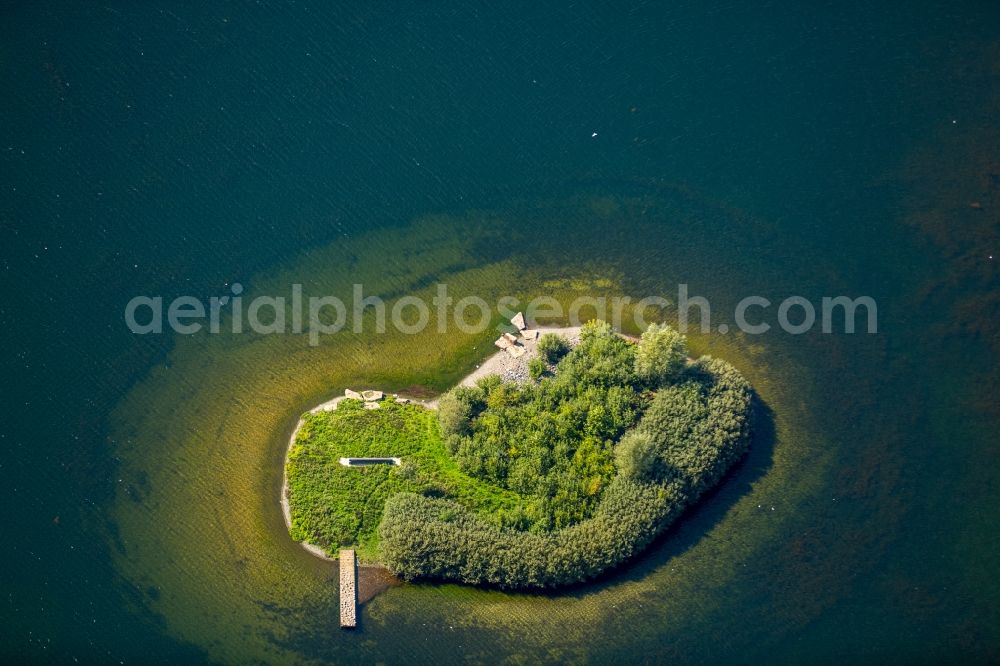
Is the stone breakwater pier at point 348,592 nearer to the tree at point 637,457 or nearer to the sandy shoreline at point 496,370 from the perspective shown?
the sandy shoreline at point 496,370

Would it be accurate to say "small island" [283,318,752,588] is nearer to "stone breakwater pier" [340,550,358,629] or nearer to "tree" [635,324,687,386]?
"tree" [635,324,687,386]

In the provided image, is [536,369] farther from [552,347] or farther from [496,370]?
[496,370]

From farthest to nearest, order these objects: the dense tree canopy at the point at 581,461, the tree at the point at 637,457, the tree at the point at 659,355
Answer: the tree at the point at 659,355 < the dense tree canopy at the point at 581,461 < the tree at the point at 637,457

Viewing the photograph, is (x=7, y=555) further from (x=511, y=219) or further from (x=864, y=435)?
(x=864, y=435)

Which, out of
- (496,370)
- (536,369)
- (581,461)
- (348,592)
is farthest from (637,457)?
(348,592)

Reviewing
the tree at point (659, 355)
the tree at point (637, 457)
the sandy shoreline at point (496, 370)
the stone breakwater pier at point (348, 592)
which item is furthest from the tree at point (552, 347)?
the stone breakwater pier at point (348, 592)

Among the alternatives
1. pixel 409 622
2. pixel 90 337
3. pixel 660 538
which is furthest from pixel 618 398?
pixel 90 337
